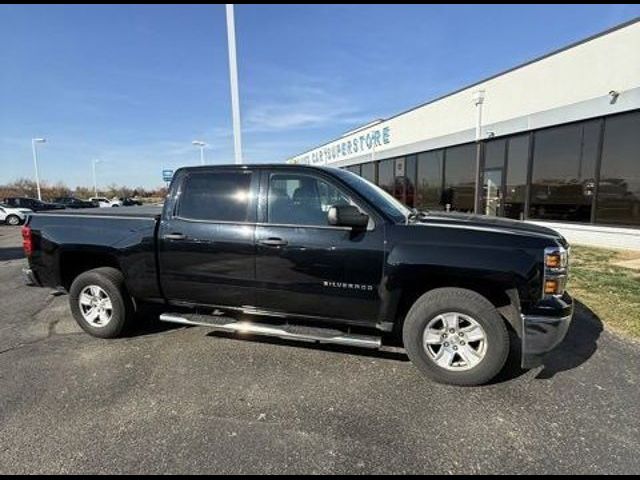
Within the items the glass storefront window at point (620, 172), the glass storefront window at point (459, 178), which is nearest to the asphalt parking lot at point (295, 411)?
the glass storefront window at point (620, 172)

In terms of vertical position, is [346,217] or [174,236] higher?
[346,217]

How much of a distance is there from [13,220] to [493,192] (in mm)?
27380

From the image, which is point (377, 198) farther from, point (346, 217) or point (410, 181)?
point (410, 181)

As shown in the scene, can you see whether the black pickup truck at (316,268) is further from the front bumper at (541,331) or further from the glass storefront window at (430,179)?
the glass storefront window at (430,179)

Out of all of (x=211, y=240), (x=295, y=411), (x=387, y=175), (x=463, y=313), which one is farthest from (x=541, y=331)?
(x=387, y=175)

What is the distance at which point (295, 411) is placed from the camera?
124 inches

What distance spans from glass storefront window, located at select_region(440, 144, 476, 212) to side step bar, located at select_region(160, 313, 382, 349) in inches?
484

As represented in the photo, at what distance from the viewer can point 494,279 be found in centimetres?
341

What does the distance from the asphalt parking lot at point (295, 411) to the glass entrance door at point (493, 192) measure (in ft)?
33.3

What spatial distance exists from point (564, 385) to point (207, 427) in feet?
9.88

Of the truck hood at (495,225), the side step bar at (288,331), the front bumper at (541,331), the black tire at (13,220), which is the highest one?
the truck hood at (495,225)

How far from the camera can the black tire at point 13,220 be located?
24.7 metres

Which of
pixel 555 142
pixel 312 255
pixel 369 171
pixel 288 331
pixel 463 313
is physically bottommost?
pixel 288 331

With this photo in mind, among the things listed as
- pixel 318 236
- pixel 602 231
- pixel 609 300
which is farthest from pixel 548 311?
pixel 602 231
